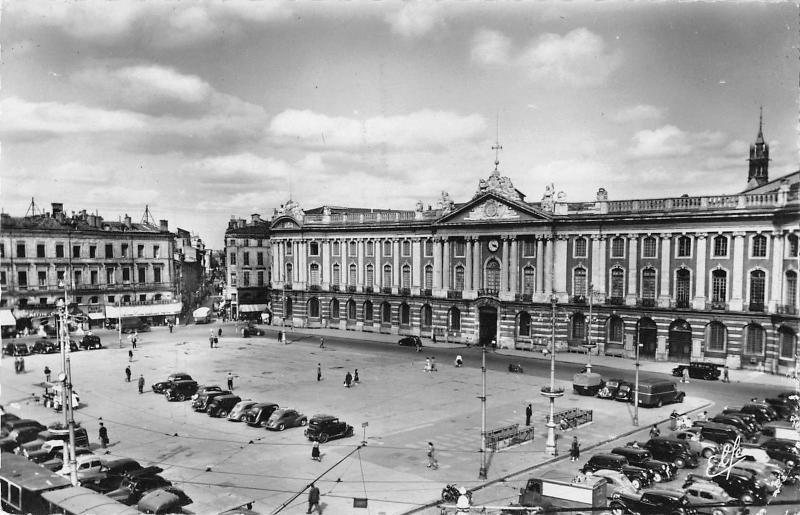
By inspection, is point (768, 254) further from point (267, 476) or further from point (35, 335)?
point (35, 335)

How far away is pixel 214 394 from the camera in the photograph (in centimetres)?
4178

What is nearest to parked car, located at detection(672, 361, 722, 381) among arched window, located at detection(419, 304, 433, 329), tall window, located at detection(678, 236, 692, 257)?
tall window, located at detection(678, 236, 692, 257)

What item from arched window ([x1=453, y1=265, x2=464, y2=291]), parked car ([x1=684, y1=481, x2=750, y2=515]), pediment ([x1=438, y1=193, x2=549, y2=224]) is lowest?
parked car ([x1=684, y1=481, x2=750, y2=515])

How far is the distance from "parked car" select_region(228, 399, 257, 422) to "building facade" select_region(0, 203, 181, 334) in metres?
40.3

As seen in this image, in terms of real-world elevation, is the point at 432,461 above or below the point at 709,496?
below

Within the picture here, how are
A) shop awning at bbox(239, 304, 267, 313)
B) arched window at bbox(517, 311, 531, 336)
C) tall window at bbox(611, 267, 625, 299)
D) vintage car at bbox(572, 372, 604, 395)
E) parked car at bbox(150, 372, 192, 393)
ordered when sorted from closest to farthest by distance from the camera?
vintage car at bbox(572, 372, 604, 395), parked car at bbox(150, 372, 192, 393), tall window at bbox(611, 267, 625, 299), arched window at bbox(517, 311, 531, 336), shop awning at bbox(239, 304, 267, 313)

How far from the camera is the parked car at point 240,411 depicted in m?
38.0

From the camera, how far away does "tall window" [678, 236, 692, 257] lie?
56844mm

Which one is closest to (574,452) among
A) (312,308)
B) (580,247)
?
(580,247)

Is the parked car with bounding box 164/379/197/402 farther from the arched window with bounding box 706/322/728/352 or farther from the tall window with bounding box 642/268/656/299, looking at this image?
the arched window with bounding box 706/322/728/352

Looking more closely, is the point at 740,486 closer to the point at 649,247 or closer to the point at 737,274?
the point at 737,274

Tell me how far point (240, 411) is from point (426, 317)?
130 feet

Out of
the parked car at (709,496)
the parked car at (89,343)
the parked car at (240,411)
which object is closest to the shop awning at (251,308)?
the parked car at (89,343)

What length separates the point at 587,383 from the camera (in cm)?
4497
